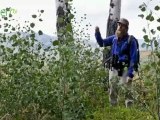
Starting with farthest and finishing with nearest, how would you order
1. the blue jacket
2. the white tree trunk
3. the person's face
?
the white tree trunk → the person's face → the blue jacket

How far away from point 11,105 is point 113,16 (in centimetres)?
723

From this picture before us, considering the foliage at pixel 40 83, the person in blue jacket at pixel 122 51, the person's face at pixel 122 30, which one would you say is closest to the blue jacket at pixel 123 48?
the person in blue jacket at pixel 122 51

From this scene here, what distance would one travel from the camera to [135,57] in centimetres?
1143

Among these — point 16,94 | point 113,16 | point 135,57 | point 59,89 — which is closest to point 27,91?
point 16,94

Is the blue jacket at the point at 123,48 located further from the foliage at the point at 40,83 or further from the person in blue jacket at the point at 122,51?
the foliage at the point at 40,83

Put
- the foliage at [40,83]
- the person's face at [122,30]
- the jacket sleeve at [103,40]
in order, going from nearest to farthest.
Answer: the foliage at [40,83]
the person's face at [122,30]
the jacket sleeve at [103,40]

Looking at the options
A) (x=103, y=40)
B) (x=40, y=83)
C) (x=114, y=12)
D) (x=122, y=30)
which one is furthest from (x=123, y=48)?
(x=114, y=12)

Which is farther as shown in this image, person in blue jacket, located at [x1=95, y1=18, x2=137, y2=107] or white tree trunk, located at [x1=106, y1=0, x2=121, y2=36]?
white tree trunk, located at [x1=106, y1=0, x2=121, y2=36]

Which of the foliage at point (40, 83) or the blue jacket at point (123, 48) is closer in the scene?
the foliage at point (40, 83)

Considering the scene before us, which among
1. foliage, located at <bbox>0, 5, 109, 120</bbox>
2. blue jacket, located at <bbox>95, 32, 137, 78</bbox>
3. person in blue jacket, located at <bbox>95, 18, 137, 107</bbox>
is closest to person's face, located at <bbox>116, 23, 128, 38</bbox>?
person in blue jacket, located at <bbox>95, 18, 137, 107</bbox>

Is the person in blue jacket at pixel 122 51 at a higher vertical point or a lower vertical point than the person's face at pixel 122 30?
lower

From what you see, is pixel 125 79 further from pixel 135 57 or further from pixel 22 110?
pixel 22 110

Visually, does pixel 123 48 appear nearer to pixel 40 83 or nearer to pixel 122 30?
pixel 122 30

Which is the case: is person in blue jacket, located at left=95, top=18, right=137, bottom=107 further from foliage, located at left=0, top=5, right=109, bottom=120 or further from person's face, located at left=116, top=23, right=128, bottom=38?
foliage, located at left=0, top=5, right=109, bottom=120
